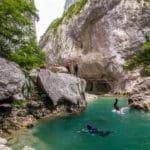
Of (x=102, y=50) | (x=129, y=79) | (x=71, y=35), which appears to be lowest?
(x=129, y=79)

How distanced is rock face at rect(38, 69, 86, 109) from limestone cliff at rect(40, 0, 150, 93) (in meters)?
19.0

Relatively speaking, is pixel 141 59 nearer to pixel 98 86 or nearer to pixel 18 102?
pixel 98 86

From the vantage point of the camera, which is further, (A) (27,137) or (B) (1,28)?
(B) (1,28)

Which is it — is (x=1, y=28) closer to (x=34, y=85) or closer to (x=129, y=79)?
(x=34, y=85)

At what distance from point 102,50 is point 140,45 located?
7.72m

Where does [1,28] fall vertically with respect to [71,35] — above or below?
below

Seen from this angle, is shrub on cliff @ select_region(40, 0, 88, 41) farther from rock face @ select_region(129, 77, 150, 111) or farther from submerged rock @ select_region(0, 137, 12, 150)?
submerged rock @ select_region(0, 137, 12, 150)

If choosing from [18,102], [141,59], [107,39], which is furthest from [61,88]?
[107,39]

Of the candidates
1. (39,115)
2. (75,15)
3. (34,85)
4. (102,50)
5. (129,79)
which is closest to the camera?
(39,115)

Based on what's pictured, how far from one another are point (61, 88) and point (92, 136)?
10641 mm

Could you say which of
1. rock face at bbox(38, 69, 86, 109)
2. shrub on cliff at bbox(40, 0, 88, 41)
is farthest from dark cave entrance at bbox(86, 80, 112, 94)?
rock face at bbox(38, 69, 86, 109)

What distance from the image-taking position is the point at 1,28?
1008 inches

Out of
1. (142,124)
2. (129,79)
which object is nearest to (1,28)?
(142,124)

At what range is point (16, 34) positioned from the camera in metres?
27.4
